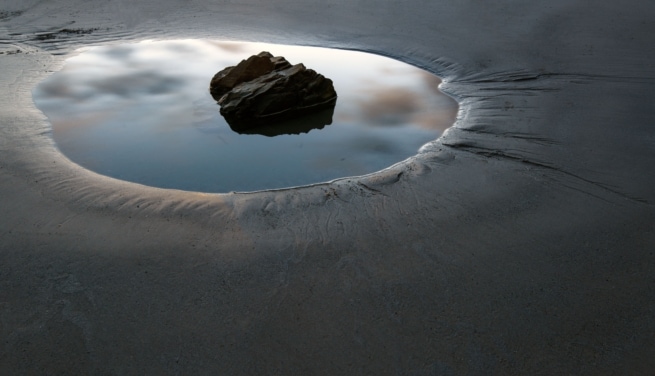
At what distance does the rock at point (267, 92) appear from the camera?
172 inches

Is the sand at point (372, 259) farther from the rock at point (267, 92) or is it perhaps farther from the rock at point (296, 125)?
the rock at point (267, 92)

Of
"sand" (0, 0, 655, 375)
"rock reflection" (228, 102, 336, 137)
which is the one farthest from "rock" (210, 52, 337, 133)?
"sand" (0, 0, 655, 375)

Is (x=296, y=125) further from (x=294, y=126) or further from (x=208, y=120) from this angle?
(x=208, y=120)

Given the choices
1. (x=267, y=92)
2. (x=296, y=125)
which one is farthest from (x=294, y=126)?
(x=267, y=92)

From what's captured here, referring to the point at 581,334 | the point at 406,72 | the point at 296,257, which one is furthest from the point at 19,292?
the point at 406,72

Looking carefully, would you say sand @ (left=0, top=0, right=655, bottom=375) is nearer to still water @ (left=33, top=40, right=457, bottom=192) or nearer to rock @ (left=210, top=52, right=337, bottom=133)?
still water @ (left=33, top=40, right=457, bottom=192)

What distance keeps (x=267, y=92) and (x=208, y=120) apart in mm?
495

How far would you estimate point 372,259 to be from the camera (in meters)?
2.68

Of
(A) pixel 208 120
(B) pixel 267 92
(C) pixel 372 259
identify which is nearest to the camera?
(C) pixel 372 259

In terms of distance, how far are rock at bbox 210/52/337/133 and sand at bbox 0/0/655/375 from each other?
1120 mm

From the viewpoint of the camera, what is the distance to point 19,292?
2471mm

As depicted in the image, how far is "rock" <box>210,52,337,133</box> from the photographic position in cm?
436

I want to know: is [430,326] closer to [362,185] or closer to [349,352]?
[349,352]

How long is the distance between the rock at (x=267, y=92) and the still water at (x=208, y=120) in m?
0.11
